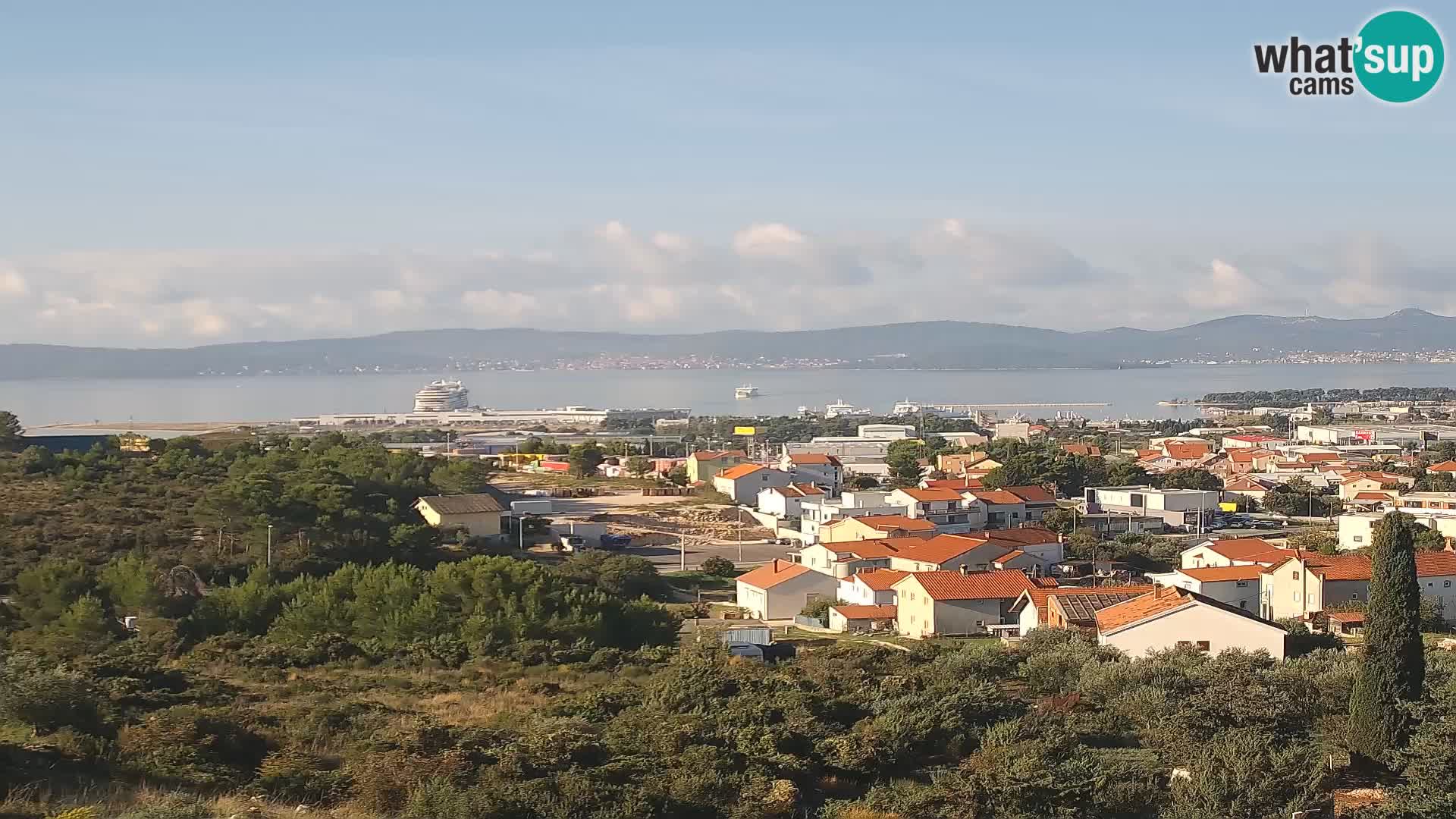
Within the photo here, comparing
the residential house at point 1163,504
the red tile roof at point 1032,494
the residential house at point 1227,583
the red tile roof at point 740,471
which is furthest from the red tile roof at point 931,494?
the residential house at point 1227,583

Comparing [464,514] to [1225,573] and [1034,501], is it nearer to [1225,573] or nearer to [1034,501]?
[1034,501]

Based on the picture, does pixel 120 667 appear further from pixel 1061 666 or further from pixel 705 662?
pixel 1061 666

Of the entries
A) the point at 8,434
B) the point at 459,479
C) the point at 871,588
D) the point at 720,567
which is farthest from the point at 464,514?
the point at 8,434

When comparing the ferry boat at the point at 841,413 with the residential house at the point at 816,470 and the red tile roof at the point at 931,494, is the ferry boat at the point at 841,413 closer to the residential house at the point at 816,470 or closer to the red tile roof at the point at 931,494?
the residential house at the point at 816,470

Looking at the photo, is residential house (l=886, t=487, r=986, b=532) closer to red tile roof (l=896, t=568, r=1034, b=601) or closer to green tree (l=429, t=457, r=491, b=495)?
red tile roof (l=896, t=568, r=1034, b=601)

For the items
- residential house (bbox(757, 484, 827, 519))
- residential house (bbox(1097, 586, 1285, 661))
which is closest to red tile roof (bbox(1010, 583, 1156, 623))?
residential house (bbox(1097, 586, 1285, 661))

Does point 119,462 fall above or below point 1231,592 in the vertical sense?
above

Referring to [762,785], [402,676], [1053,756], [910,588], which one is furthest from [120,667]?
[910,588]
